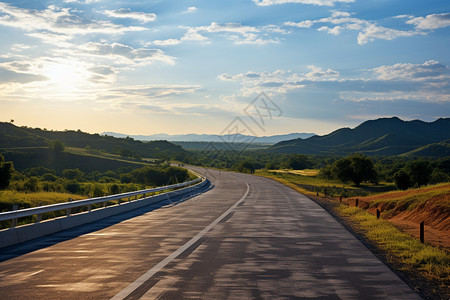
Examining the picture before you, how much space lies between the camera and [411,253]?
1087cm

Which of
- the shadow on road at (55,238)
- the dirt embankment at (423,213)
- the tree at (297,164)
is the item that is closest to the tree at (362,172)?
the dirt embankment at (423,213)

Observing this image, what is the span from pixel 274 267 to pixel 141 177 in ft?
232

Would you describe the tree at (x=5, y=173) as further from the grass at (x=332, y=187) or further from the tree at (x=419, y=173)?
the tree at (x=419, y=173)

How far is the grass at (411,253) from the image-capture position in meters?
8.94

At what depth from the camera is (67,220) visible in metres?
15.3

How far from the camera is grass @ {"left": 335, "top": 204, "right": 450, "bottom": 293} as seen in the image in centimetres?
894

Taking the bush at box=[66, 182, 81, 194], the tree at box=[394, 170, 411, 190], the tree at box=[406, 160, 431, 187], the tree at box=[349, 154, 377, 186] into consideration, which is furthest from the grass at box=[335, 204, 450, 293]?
the tree at box=[349, 154, 377, 186]

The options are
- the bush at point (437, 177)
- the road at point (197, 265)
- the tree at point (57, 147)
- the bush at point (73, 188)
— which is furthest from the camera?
the tree at point (57, 147)

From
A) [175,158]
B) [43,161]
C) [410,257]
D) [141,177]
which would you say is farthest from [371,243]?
[175,158]

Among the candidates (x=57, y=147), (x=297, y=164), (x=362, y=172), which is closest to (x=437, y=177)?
(x=362, y=172)

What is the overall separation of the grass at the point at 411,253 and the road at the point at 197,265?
2.02 feet

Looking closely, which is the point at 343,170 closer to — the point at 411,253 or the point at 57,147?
the point at 411,253

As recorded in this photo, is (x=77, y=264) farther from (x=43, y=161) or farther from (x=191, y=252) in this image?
(x=43, y=161)

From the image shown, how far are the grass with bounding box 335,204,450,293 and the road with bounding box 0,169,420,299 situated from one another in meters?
0.62
